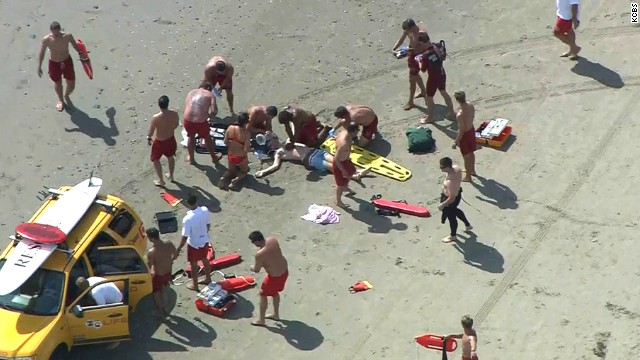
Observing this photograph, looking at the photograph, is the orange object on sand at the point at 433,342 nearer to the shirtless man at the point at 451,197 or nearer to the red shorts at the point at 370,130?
the shirtless man at the point at 451,197

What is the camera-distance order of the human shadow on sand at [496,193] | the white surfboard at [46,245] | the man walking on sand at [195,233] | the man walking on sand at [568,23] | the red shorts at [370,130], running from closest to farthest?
the white surfboard at [46,245], the man walking on sand at [195,233], the human shadow on sand at [496,193], the red shorts at [370,130], the man walking on sand at [568,23]

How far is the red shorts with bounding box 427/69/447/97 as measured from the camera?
70.2ft

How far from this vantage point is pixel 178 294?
18.0 m

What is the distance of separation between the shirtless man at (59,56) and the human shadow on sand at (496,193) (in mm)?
8223

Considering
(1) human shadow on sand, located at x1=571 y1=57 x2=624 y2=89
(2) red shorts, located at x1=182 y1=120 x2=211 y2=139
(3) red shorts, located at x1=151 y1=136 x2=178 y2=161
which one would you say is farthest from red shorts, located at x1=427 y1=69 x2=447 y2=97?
(3) red shorts, located at x1=151 y1=136 x2=178 y2=161

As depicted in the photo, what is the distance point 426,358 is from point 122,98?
948 centimetres

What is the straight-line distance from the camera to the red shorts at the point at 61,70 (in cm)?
2227

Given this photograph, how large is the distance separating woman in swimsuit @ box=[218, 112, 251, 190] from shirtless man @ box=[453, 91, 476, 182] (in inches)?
144

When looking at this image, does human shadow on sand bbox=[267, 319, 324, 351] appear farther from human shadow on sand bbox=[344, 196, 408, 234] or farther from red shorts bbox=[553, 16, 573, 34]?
red shorts bbox=[553, 16, 573, 34]

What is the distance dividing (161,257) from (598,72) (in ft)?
32.7

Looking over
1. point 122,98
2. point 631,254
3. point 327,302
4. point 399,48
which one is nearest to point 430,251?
point 327,302

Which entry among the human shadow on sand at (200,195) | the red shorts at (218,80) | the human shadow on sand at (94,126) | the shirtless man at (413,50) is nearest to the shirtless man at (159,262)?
the human shadow on sand at (200,195)

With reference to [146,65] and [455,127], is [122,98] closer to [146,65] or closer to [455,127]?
[146,65]

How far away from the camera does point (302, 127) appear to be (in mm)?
21188
